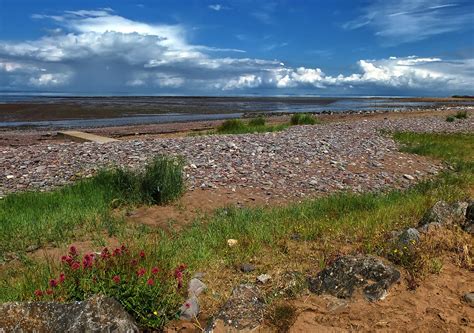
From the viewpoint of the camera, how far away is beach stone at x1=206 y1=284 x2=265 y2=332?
4.39 metres

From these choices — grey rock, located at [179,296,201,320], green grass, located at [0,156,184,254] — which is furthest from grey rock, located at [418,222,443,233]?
green grass, located at [0,156,184,254]

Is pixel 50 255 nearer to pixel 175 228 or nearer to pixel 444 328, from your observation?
pixel 175 228

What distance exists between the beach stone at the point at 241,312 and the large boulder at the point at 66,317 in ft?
2.90

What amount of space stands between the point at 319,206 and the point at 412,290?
13.5 ft

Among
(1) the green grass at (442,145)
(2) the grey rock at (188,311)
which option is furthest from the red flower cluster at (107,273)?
(1) the green grass at (442,145)

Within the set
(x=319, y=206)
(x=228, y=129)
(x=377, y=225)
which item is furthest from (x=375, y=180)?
(x=228, y=129)

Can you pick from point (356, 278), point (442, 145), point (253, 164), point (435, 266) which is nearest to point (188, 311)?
point (356, 278)

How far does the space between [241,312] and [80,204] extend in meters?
6.11

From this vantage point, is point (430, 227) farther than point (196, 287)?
Yes

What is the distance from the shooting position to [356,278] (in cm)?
502

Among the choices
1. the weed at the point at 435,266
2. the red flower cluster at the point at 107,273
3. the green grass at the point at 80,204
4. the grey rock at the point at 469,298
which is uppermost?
the red flower cluster at the point at 107,273

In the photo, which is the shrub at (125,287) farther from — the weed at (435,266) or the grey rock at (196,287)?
the weed at (435,266)

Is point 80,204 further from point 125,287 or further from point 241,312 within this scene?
point 241,312

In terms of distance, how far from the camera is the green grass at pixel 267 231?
5.93 meters
